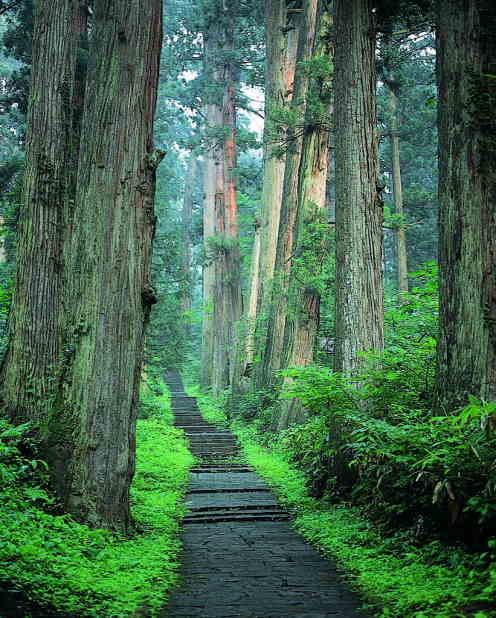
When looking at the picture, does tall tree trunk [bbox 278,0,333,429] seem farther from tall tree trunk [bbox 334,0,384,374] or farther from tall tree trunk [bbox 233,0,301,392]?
tall tree trunk [bbox 233,0,301,392]

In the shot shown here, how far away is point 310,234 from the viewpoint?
13.3 metres

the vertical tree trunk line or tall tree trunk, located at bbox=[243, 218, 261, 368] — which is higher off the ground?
the vertical tree trunk line

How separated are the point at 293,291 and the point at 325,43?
4943 mm

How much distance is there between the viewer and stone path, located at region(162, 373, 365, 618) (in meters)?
4.61

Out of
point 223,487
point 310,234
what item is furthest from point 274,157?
point 223,487

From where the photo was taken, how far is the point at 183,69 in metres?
28.4

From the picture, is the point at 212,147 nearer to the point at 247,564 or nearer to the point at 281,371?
the point at 281,371

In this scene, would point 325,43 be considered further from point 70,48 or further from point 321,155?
point 70,48

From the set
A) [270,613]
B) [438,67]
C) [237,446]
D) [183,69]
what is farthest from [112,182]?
[183,69]

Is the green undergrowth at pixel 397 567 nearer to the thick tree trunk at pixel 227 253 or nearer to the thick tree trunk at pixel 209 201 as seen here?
the thick tree trunk at pixel 227 253

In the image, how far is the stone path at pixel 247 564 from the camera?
461 centimetres

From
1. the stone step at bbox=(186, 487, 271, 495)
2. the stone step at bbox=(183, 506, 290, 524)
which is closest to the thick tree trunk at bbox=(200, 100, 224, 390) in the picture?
the stone step at bbox=(186, 487, 271, 495)

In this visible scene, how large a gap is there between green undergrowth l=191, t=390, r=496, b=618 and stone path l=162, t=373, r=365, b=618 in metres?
0.18

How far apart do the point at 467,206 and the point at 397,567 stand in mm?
3242
